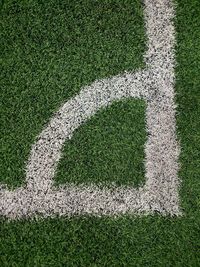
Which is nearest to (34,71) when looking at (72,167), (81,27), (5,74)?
(5,74)

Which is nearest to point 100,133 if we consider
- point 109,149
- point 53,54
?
point 109,149

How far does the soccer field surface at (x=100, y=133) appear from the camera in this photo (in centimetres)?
335

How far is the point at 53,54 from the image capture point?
3.49m

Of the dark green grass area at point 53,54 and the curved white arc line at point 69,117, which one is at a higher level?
the dark green grass area at point 53,54

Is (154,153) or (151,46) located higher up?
(151,46)

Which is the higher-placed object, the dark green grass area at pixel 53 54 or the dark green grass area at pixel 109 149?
the dark green grass area at pixel 53 54

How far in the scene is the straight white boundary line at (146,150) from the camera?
3359 millimetres

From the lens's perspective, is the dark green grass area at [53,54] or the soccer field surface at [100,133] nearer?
the soccer field surface at [100,133]

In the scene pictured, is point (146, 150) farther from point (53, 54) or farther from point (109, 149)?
point (53, 54)

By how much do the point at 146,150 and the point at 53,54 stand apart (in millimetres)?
917

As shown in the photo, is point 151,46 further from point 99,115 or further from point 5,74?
point 5,74

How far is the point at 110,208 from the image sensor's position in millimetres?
3352

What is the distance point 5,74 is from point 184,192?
4.78ft

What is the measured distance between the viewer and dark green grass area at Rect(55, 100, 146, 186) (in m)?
3.38
